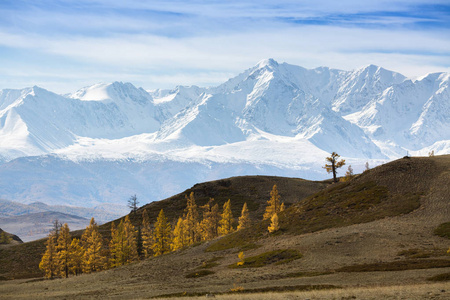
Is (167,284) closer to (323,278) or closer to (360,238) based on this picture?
(323,278)

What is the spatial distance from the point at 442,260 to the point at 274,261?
2301 cm

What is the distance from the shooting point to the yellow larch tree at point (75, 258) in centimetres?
10745

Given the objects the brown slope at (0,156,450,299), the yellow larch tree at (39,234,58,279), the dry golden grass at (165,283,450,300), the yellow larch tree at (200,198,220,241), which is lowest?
the dry golden grass at (165,283,450,300)

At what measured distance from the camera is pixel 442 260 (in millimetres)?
58969

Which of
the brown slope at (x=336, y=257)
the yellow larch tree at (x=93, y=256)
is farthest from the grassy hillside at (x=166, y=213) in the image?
the brown slope at (x=336, y=257)

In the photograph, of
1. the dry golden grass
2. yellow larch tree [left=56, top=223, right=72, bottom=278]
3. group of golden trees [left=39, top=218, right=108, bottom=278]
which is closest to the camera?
the dry golden grass

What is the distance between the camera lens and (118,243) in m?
116

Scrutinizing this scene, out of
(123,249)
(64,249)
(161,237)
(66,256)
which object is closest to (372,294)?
(66,256)

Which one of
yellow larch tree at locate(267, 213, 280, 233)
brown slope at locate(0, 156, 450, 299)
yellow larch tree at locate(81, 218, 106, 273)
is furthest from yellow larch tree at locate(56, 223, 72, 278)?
yellow larch tree at locate(267, 213, 280, 233)

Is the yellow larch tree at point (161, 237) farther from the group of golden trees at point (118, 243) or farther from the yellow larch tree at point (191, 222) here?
the yellow larch tree at point (191, 222)

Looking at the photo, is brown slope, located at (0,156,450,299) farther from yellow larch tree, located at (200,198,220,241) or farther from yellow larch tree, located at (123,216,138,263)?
yellow larch tree, located at (200,198,220,241)

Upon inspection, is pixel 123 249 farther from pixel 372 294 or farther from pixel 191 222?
pixel 372 294

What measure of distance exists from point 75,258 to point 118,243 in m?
10.5

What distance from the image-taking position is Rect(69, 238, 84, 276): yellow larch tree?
107 metres
